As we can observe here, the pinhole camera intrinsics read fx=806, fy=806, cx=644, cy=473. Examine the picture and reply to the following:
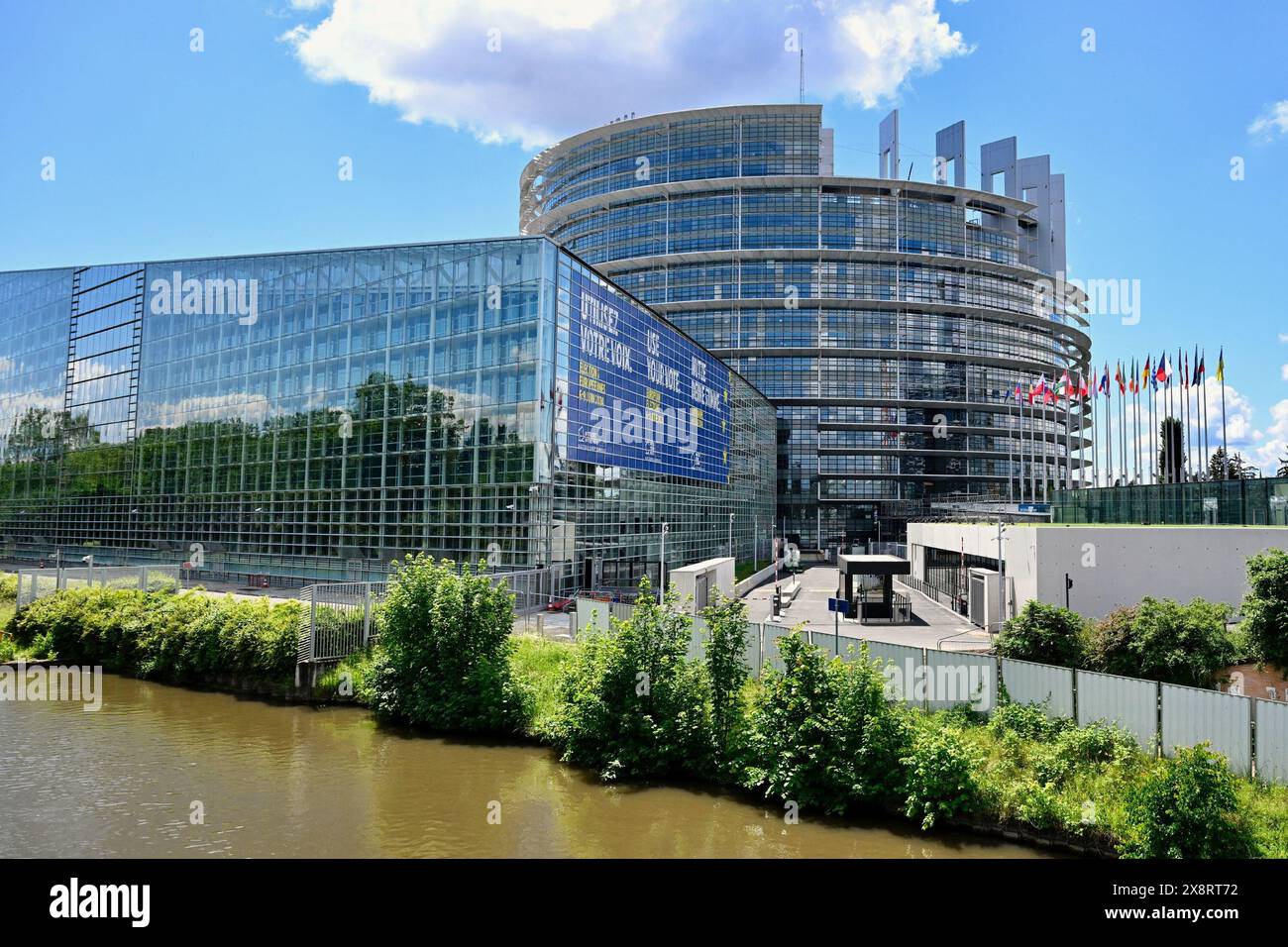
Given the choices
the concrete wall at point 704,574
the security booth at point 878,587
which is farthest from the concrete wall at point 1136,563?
the concrete wall at point 704,574

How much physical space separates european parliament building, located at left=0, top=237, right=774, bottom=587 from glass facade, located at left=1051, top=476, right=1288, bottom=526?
24.8 meters

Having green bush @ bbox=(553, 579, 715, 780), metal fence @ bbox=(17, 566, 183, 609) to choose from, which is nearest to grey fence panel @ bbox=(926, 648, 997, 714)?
green bush @ bbox=(553, 579, 715, 780)

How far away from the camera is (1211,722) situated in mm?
15164

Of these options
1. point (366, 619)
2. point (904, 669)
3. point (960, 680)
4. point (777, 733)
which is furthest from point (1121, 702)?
point (366, 619)

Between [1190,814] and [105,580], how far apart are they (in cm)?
3529

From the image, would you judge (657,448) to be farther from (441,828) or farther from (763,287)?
(763,287)

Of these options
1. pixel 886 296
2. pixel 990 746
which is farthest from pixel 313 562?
pixel 886 296

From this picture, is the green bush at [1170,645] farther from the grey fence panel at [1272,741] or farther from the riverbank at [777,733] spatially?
the grey fence panel at [1272,741]

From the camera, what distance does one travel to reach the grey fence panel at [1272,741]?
14.4 m

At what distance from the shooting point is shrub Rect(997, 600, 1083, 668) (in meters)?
21.3

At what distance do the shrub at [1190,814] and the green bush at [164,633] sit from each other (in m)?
21.8

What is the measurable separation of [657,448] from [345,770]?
35.7m

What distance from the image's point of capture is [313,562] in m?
44.2

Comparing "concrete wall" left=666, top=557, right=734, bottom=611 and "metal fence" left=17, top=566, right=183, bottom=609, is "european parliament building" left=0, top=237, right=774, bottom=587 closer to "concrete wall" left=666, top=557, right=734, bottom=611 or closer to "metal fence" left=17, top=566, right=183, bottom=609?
"concrete wall" left=666, top=557, right=734, bottom=611
